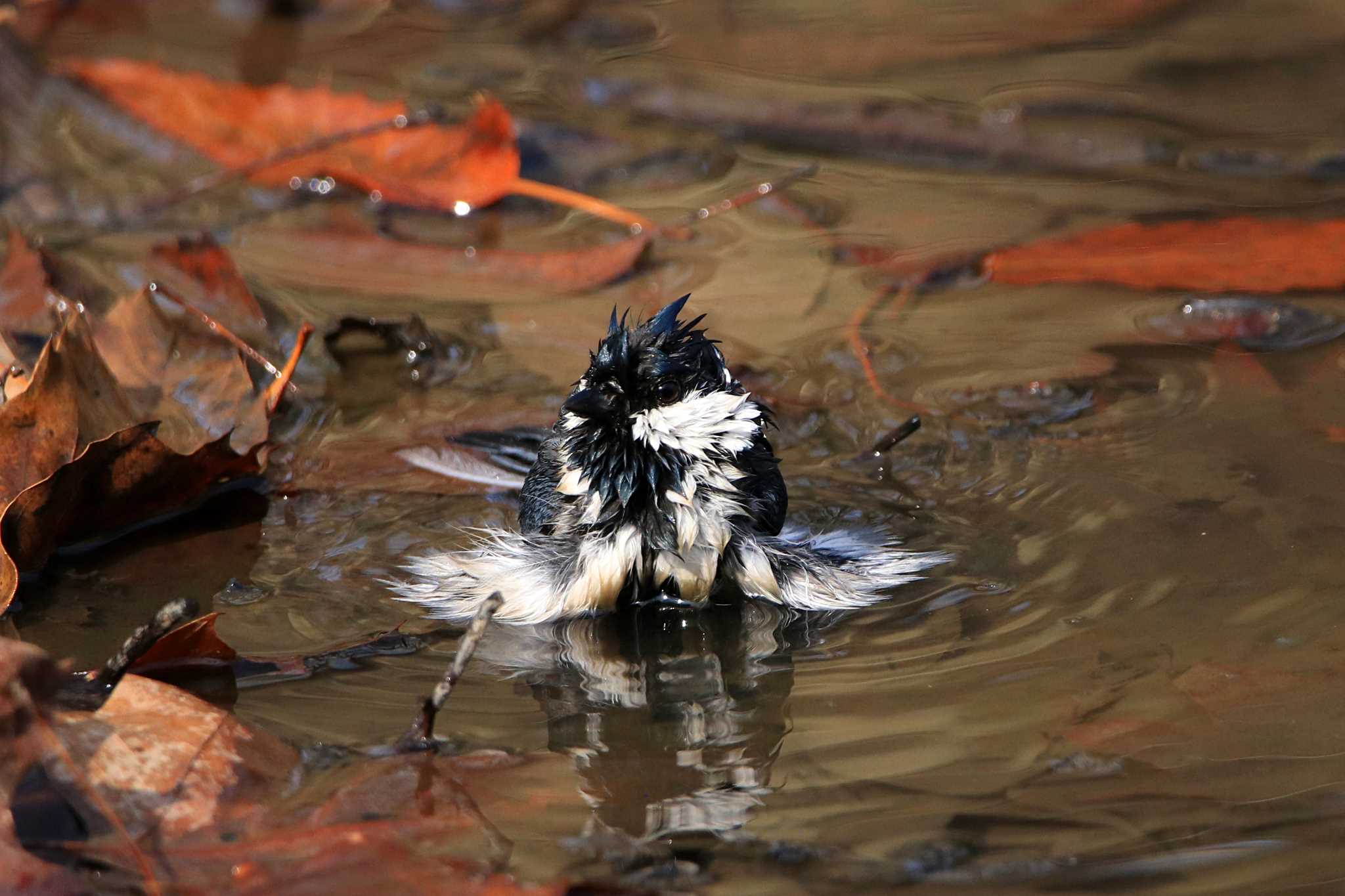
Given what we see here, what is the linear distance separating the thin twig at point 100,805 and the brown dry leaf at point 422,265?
9.20 feet

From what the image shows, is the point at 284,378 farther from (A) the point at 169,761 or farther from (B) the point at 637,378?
(A) the point at 169,761

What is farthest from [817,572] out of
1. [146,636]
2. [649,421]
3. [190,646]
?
[146,636]

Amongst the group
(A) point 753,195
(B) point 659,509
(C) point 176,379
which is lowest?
(B) point 659,509

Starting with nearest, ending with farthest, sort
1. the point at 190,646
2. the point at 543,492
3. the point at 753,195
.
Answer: the point at 190,646, the point at 543,492, the point at 753,195

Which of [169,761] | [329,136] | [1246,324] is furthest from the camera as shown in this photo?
[329,136]

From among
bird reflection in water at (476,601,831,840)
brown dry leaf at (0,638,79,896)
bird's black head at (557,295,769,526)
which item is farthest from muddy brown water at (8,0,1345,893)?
brown dry leaf at (0,638,79,896)

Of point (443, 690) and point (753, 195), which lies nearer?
point (443, 690)

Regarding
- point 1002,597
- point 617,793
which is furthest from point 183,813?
point 1002,597

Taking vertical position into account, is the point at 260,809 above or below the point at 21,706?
below

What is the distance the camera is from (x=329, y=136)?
19.4 ft

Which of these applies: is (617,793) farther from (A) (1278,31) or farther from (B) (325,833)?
(A) (1278,31)

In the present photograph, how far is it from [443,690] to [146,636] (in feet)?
1.89

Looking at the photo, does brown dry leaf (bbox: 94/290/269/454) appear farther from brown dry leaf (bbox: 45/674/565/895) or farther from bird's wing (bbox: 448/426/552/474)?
brown dry leaf (bbox: 45/674/565/895)

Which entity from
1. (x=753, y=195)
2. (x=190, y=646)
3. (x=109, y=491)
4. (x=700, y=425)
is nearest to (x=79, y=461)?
(x=109, y=491)
